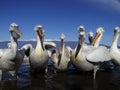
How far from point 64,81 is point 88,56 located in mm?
1424

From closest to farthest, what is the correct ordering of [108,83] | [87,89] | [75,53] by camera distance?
[87,89] → [108,83] → [75,53]

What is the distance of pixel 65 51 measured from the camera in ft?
39.7

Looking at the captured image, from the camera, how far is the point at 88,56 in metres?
10.9

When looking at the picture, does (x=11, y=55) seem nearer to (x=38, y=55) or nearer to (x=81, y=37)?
(x=38, y=55)

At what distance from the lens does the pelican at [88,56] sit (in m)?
10.9

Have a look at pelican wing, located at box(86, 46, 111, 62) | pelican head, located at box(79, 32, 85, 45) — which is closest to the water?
pelican wing, located at box(86, 46, 111, 62)

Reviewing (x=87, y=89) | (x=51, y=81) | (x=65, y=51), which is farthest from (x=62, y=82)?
(x=65, y=51)

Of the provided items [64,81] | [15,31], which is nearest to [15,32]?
[15,31]

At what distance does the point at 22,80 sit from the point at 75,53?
8.36 ft

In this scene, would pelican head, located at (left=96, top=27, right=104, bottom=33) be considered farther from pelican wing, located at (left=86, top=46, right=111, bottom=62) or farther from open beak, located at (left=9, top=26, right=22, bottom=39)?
open beak, located at (left=9, top=26, right=22, bottom=39)

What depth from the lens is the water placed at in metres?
9.55

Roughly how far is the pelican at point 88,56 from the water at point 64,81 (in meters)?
0.41

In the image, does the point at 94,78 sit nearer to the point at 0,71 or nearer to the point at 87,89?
the point at 87,89

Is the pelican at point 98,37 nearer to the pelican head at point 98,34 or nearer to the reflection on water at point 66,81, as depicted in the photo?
the pelican head at point 98,34
